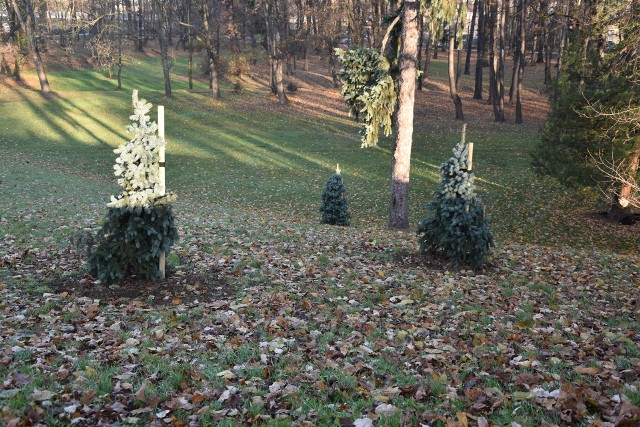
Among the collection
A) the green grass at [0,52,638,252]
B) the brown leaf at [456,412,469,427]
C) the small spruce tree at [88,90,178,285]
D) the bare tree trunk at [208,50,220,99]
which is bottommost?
the green grass at [0,52,638,252]

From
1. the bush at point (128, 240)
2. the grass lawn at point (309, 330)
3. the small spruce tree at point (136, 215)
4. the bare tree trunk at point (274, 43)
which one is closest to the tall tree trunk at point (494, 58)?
the bare tree trunk at point (274, 43)

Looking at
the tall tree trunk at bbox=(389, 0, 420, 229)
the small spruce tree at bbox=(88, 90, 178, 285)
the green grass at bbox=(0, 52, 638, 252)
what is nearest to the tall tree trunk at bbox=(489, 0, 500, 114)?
the green grass at bbox=(0, 52, 638, 252)

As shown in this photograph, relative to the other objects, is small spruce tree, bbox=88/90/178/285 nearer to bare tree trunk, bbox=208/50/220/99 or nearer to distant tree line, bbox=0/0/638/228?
distant tree line, bbox=0/0/638/228

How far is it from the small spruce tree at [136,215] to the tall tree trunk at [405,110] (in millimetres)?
7294

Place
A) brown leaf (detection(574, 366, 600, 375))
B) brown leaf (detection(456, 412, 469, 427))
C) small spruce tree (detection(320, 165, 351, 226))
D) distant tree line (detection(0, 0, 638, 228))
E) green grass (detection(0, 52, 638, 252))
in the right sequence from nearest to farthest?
brown leaf (detection(456, 412, 469, 427)), brown leaf (detection(574, 366, 600, 375)), distant tree line (detection(0, 0, 638, 228)), small spruce tree (detection(320, 165, 351, 226)), green grass (detection(0, 52, 638, 252))

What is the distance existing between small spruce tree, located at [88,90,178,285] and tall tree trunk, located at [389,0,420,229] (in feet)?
23.9

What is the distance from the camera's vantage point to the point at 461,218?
902cm

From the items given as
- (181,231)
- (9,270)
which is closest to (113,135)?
(181,231)

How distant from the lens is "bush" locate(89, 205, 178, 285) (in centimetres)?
682

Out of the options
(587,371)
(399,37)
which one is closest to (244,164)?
(399,37)

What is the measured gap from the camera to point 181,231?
10.7 m

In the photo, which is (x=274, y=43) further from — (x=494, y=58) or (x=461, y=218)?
(x=461, y=218)

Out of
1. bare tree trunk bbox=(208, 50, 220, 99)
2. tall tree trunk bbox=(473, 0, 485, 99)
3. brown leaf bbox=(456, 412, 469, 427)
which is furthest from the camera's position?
bare tree trunk bbox=(208, 50, 220, 99)

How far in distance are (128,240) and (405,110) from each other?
802 centimetres
